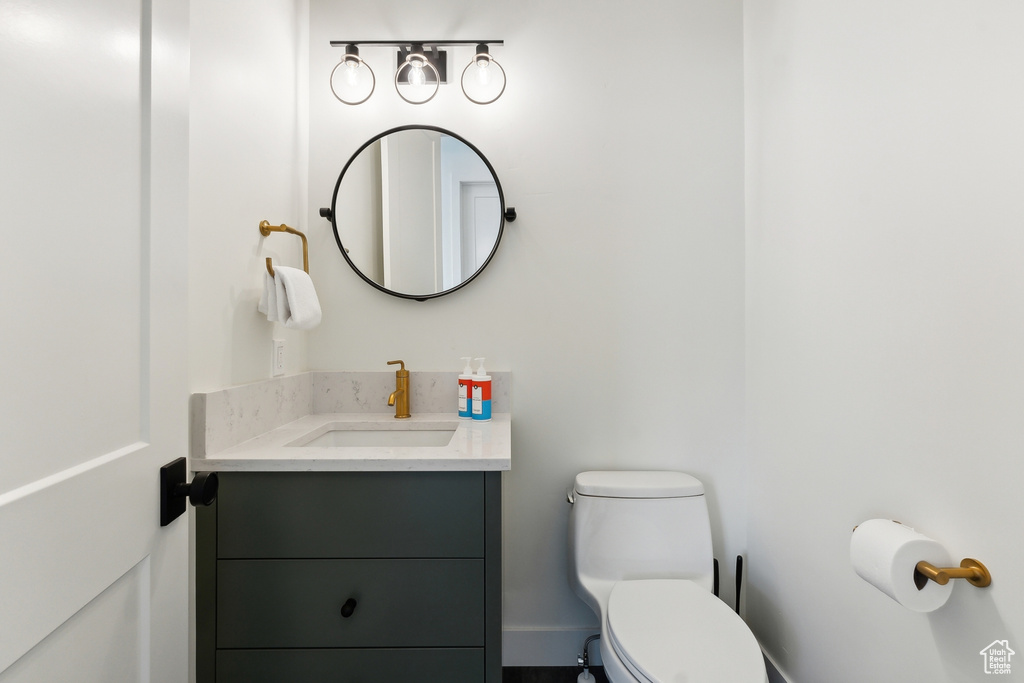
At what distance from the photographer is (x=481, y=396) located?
150cm

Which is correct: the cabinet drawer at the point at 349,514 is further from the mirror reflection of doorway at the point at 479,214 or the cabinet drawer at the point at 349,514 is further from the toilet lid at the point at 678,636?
the mirror reflection of doorway at the point at 479,214

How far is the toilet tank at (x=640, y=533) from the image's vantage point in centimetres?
145

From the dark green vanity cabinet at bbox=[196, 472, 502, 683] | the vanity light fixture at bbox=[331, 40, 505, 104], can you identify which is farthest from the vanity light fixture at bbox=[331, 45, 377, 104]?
the dark green vanity cabinet at bbox=[196, 472, 502, 683]

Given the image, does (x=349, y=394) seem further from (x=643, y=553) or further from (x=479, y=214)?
(x=643, y=553)

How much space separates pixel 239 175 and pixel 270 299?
31cm

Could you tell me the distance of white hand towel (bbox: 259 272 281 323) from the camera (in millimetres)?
1270

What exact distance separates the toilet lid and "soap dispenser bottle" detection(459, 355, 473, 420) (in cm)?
65

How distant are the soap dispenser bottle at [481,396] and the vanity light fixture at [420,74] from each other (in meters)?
0.89

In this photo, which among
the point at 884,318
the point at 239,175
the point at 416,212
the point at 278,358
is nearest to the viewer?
the point at 884,318

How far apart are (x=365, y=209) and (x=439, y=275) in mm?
329

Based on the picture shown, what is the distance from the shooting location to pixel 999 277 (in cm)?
78

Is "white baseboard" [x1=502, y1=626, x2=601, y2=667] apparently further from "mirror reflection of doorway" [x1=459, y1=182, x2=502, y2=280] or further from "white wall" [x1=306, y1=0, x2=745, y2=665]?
"mirror reflection of doorway" [x1=459, y1=182, x2=502, y2=280]

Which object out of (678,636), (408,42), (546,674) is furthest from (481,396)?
(408,42)

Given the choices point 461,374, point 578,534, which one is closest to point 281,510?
point 461,374
